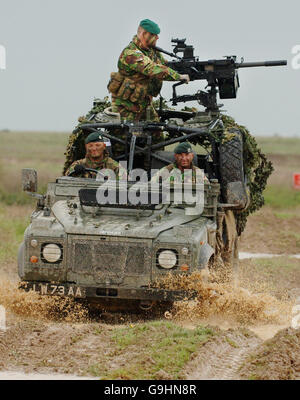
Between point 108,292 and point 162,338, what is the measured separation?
42.0 inches

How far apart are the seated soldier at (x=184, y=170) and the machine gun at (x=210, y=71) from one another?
2383 mm

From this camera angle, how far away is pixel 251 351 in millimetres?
7828

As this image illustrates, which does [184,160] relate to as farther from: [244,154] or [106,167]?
[244,154]

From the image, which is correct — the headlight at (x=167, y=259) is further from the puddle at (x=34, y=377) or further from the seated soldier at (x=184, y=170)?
the puddle at (x=34, y=377)

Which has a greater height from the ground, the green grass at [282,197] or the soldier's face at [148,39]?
the soldier's face at [148,39]

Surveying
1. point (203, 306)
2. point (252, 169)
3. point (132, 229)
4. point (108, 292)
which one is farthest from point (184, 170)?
point (252, 169)

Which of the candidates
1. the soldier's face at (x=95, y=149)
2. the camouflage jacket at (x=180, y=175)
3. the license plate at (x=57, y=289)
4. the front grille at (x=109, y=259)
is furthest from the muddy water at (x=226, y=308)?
the soldier's face at (x=95, y=149)

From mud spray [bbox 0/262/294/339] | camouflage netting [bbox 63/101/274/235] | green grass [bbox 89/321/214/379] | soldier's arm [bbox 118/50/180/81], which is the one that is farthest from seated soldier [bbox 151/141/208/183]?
green grass [bbox 89/321/214/379]

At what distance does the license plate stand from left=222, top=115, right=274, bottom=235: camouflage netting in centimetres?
334

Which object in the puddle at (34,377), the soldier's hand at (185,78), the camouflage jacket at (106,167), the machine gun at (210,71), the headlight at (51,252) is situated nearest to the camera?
the puddle at (34,377)

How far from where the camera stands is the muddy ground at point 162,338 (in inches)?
281

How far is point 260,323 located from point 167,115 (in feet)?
15.9
